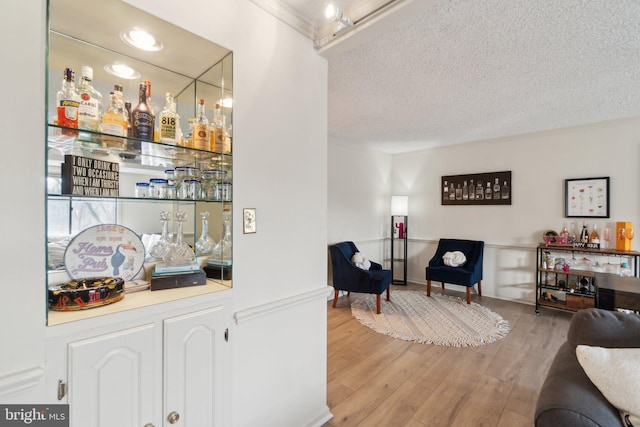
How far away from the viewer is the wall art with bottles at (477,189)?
4258 mm

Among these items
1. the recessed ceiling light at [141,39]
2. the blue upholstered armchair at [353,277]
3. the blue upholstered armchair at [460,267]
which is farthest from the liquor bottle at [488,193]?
the recessed ceiling light at [141,39]

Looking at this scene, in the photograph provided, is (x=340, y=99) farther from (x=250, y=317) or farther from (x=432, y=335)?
(x=432, y=335)

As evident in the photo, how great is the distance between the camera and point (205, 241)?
1498 millimetres

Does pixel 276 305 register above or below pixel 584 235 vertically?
below

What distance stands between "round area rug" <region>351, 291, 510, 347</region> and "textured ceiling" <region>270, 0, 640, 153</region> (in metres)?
2.50

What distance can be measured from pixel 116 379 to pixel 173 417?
297mm

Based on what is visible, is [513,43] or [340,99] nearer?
[513,43]

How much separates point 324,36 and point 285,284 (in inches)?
57.5

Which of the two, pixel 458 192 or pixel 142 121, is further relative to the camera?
pixel 458 192

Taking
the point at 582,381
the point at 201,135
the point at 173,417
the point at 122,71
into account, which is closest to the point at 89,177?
the point at 201,135

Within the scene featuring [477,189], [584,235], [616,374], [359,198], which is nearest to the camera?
[616,374]

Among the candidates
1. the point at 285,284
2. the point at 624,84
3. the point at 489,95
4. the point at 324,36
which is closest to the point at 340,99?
the point at 324,36

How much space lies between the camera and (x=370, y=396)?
2049 millimetres

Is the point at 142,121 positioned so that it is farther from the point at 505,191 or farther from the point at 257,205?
the point at 505,191
